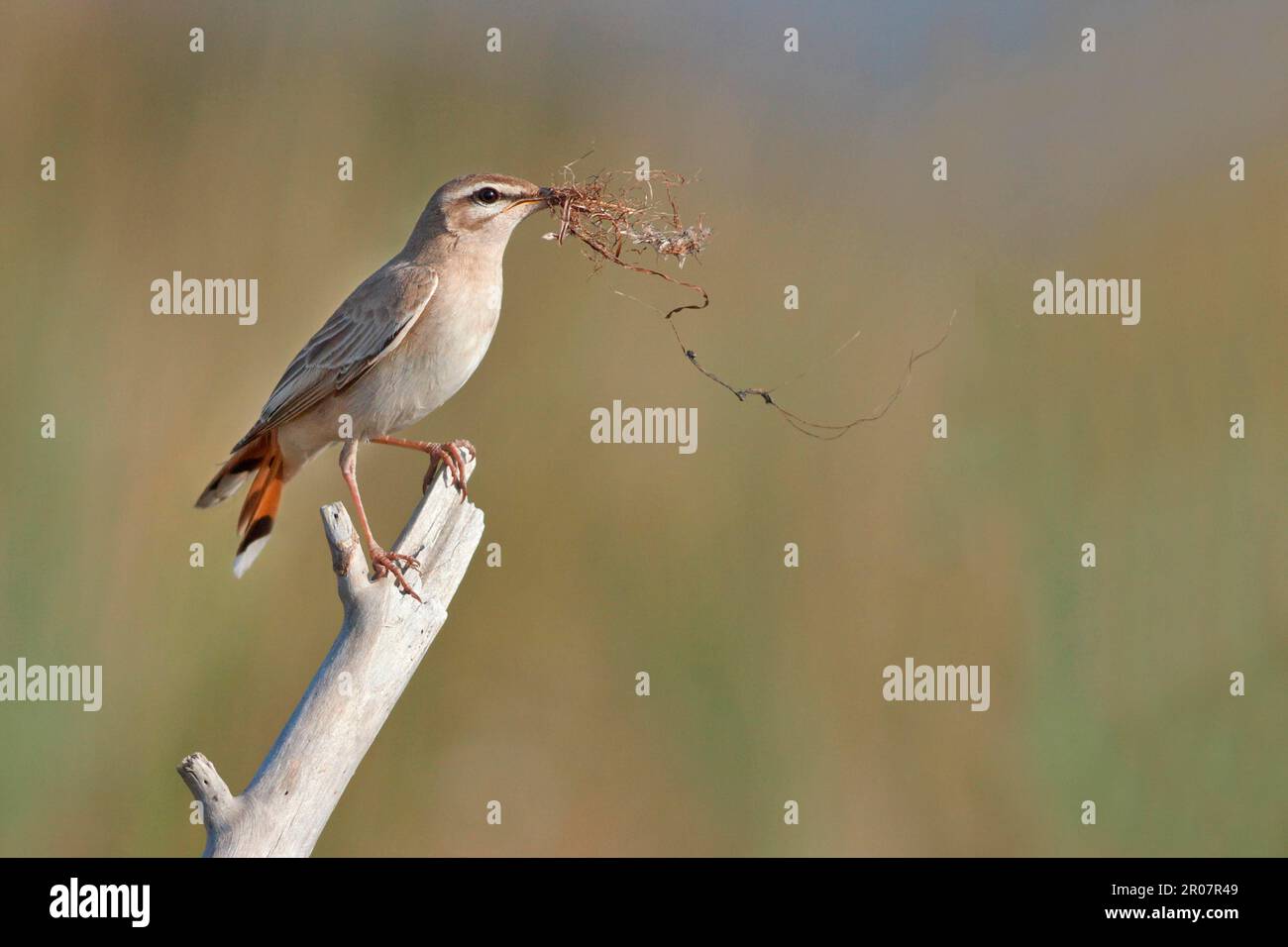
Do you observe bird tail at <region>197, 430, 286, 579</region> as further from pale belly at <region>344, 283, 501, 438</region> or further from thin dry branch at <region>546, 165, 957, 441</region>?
thin dry branch at <region>546, 165, 957, 441</region>

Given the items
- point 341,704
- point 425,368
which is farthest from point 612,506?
point 341,704

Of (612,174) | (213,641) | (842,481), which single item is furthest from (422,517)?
(842,481)

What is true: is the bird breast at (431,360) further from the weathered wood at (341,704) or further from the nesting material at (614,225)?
the weathered wood at (341,704)

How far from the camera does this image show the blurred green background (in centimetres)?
670

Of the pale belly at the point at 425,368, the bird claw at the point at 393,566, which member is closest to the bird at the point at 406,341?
the pale belly at the point at 425,368

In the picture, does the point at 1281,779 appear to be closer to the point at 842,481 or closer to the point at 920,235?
the point at 842,481

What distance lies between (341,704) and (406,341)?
1939mm

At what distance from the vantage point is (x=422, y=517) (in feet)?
15.3

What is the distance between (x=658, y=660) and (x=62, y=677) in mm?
→ 3023

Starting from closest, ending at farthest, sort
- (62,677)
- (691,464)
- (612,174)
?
(612,174) → (62,677) → (691,464)

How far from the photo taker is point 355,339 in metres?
5.46

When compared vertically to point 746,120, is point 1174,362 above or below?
below

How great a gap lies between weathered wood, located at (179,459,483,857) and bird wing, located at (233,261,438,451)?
1.08 m

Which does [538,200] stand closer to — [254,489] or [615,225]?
[615,225]
